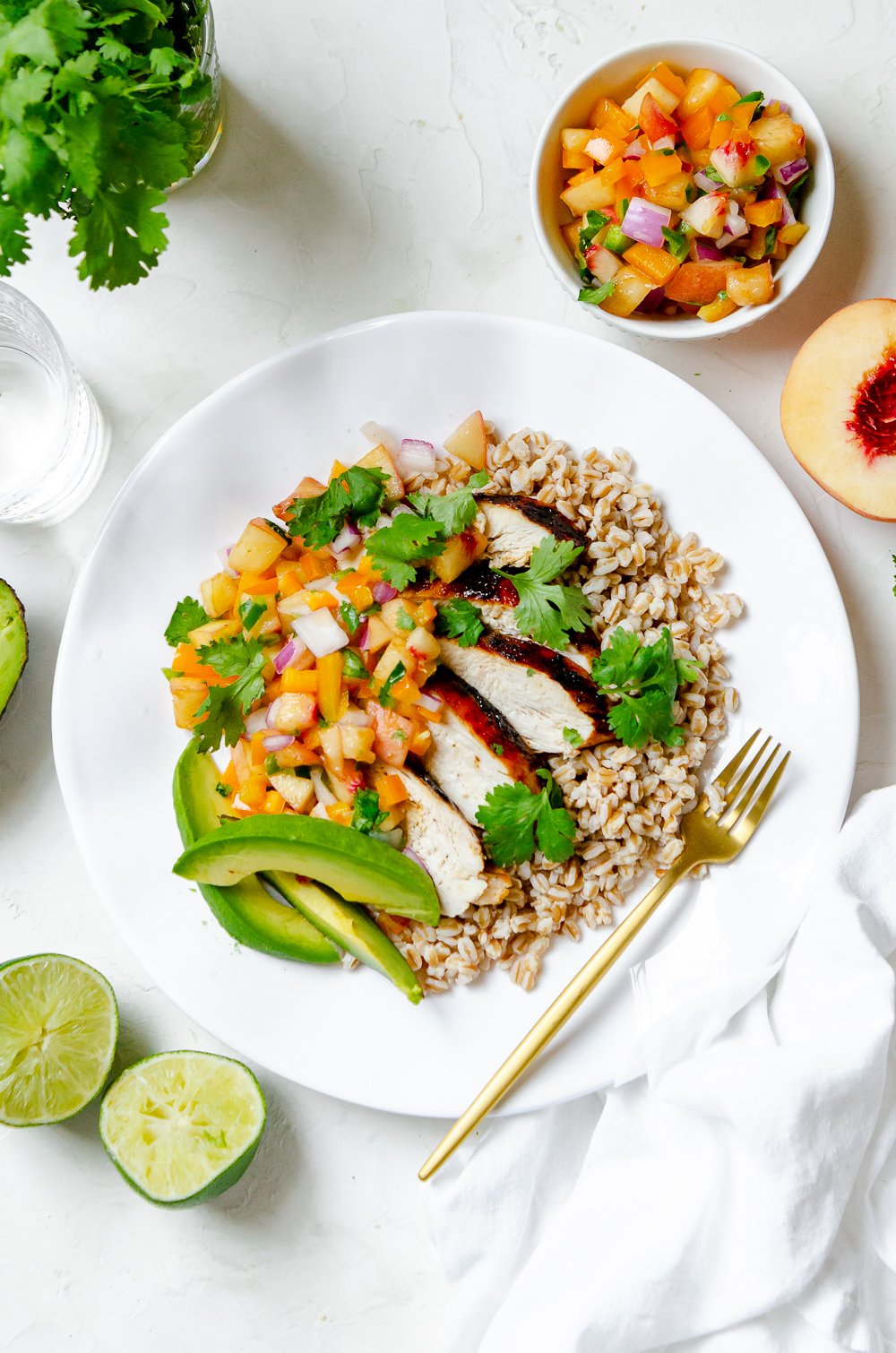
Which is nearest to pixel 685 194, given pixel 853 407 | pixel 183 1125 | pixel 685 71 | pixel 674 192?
pixel 674 192

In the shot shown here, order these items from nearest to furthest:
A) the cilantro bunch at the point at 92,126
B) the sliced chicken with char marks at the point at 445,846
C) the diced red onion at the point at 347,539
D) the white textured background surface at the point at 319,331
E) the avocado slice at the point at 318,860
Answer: the cilantro bunch at the point at 92,126 < the avocado slice at the point at 318,860 < the sliced chicken with char marks at the point at 445,846 < the diced red onion at the point at 347,539 < the white textured background surface at the point at 319,331

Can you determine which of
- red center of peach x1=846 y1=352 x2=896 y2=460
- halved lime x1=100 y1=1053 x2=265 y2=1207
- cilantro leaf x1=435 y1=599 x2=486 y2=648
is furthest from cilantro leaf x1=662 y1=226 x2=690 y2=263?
halved lime x1=100 y1=1053 x2=265 y2=1207

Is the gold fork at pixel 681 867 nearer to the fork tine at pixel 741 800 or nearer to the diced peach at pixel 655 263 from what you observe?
the fork tine at pixel 741 800

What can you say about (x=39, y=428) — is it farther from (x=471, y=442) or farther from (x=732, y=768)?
(x=732, y=768)

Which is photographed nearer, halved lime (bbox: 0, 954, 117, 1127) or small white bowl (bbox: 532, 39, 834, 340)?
small white bowl (bbox: 532, 39, 834, 340)

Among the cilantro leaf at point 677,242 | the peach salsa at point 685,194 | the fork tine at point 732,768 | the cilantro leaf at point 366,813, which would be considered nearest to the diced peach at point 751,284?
the peach salsa at point 685,194

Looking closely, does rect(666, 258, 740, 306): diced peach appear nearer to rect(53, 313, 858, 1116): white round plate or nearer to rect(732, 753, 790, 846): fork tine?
rect(53, 313, 858, 1116): white round plate
